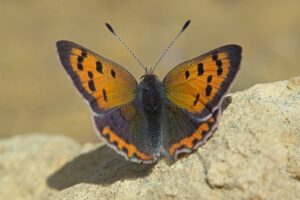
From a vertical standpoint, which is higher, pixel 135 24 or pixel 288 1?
pixel 135 24

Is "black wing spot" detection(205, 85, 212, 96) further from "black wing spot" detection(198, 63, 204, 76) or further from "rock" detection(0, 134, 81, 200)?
"rock" detection(0, 134, 81, 200)

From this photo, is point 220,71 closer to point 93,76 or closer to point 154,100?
point 154,100

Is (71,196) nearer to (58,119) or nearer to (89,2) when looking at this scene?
(58,119)

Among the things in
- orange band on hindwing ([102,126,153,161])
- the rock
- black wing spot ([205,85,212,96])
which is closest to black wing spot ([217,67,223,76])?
black wing spot ([205,85,212,96])

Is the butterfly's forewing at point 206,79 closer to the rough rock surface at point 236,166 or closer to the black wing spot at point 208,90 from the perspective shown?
the black wing spot at point 208,90

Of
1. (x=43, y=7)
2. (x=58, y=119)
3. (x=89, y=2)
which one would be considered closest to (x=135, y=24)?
(x=89, y=2)

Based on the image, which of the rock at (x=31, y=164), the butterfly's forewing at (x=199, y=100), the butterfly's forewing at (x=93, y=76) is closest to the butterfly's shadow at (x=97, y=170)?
the rock at (x=31, y=164)

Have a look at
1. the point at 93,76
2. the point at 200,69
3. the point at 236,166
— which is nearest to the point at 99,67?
the point at 93,76
